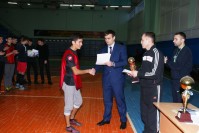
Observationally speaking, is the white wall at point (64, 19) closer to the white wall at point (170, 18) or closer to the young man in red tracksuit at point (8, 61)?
the white wall at point (170, 18)

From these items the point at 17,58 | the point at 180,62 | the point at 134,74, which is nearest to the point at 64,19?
the point at 17,58

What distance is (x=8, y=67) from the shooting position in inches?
335

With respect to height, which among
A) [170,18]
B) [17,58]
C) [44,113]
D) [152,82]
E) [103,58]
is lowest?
[44,113]

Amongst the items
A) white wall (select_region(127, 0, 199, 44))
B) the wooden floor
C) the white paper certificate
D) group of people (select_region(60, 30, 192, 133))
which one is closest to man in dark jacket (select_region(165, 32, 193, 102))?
group of people (select_region(60, 30, 192, 133))

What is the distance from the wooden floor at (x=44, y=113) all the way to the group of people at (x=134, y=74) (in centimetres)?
31

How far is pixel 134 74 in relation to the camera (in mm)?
4227

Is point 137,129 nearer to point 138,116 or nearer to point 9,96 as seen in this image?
point 138,116

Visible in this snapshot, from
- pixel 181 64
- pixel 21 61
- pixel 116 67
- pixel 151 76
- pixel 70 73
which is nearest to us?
pixel 151 76

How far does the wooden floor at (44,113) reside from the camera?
5102 mm

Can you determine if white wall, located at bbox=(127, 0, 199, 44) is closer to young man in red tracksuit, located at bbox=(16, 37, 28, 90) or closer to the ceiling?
the ceiling

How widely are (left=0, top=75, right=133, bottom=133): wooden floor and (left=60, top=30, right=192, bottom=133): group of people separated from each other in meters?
0.31

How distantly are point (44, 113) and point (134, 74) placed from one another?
2.99 metres

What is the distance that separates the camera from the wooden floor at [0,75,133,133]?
5102 millimetres

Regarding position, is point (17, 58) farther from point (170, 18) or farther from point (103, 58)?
point (170, 18)
